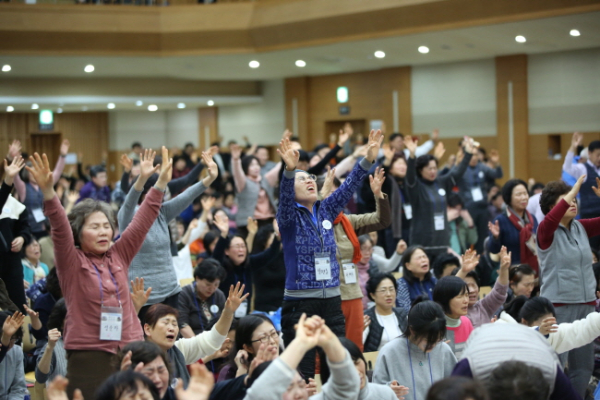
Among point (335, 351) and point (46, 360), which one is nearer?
point (335, 351)

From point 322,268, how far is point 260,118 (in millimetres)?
Result: 12036

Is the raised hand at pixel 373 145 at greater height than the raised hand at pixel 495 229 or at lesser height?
greater

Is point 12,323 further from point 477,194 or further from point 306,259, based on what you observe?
point 477,194

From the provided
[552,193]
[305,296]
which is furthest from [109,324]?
[552,193]

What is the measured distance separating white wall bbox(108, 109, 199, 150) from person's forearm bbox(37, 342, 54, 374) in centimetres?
1330

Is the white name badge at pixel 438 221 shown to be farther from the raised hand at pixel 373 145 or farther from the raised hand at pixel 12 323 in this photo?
the raised hand at pixel 12 323

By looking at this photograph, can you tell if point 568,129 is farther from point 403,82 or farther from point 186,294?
point 186,294

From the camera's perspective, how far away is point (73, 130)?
53.4 feet

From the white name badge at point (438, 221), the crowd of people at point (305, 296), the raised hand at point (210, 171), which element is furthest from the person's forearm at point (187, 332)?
the white name badge at point (438, 221)

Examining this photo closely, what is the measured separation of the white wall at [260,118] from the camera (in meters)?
14.9

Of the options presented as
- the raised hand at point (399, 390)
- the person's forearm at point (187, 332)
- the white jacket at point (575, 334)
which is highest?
the white jacket at point (575, 334)

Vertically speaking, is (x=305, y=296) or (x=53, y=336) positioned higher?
(x=305, y=296)

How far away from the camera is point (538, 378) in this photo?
1.83 metres

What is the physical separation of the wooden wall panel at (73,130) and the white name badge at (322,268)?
1359 centimetres
